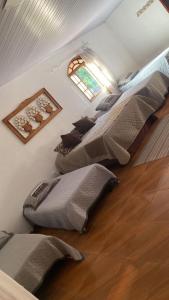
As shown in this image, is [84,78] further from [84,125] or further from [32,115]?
[32,115]

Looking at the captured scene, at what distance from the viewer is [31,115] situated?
17.8ft

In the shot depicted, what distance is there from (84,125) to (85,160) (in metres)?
1.10

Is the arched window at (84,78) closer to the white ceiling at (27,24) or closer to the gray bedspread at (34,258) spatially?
the white ceiling at (27,24)

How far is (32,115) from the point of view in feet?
17.8

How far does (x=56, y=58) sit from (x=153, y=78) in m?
2.05

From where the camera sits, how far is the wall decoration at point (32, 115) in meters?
5.18

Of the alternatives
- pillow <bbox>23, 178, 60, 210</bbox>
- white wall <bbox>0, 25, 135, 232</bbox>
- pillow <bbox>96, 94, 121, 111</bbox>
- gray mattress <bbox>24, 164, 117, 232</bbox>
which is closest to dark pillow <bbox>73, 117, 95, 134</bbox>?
white wall <bbox>0, 25, 135, 232</bbox>

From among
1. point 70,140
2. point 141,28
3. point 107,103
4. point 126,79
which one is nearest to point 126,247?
point 70,140

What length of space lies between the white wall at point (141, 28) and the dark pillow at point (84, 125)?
323 cm

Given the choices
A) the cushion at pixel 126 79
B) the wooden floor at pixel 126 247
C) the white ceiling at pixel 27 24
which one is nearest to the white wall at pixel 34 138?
the cushion at pixel 126 79

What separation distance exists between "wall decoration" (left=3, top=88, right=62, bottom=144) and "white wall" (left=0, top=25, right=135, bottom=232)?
77 millimetres

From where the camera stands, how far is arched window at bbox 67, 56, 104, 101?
264 inches

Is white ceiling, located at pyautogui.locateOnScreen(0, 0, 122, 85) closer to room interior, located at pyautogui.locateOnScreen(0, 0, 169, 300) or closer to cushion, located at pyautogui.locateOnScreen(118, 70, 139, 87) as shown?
room interior, located at pyautogui.locateOnScreen(0, 0, 169, 300)

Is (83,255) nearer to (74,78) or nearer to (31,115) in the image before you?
(31,115)
